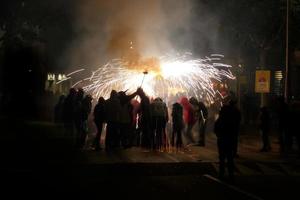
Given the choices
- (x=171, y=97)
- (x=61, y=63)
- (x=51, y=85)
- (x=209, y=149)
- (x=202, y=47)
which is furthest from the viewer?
(x=51, y=85)

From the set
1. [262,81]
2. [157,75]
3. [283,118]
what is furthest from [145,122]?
[262,81]

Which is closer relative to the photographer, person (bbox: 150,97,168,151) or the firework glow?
person (bbox: 150,97,168,151)

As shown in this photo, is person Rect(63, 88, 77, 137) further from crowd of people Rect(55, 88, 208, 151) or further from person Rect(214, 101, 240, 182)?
person Rect(214, 101, 240, 182)

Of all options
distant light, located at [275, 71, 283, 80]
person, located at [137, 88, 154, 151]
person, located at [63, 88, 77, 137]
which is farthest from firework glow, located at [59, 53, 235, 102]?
distant light, located at [275, 71, 283, 80]

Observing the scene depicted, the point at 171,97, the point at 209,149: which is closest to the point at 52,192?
the point at 209,149

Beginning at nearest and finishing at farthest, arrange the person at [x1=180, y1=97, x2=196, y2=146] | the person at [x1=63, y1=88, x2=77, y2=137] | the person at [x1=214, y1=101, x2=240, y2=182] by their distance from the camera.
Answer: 1. the person at [x1=214, y1=101, x2=240, y2=182]
2. the person at [x1=63, y1=88, x2=77, y2=137]
3. the person at [x1=180, y1=97, x2=196, y2=146]

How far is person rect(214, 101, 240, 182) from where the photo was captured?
1136 centimetres

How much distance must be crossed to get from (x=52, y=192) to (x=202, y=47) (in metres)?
20.8

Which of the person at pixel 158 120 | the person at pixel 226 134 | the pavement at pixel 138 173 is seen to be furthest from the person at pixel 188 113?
the person at pixel 226 134

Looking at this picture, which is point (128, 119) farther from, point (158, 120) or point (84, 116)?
point (84, 116)

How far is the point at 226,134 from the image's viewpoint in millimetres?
11414

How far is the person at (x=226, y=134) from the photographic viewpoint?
11.4m

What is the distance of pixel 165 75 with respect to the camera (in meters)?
19.9

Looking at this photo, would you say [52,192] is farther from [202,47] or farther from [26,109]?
[26,109]
